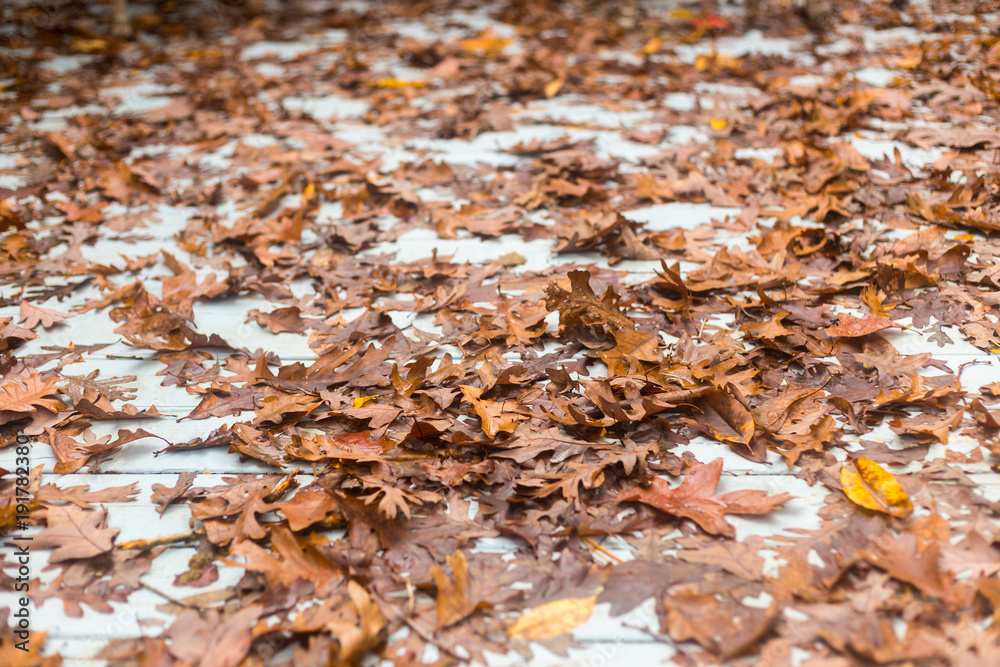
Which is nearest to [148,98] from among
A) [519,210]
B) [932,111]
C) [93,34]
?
[93,34]

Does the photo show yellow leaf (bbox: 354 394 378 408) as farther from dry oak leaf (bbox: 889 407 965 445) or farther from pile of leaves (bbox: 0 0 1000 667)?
dry oak leaf (bbox: 889 407 965 445)

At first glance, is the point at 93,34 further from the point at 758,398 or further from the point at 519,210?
the point at 758,398

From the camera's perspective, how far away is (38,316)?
1708 millimetres

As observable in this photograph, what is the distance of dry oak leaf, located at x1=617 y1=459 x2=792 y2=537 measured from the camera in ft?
3.59

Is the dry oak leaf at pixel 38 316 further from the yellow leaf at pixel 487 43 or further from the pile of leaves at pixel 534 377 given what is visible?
the yellow leaf at pixel 487 43

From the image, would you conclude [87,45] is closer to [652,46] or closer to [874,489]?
[652,46]

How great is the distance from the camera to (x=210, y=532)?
1.12 metres

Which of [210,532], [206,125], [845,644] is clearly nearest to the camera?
[845,644]

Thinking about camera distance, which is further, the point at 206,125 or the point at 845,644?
the point at 206,125

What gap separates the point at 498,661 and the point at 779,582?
1.46ft

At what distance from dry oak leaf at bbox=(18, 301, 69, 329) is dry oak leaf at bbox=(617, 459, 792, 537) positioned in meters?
1.54

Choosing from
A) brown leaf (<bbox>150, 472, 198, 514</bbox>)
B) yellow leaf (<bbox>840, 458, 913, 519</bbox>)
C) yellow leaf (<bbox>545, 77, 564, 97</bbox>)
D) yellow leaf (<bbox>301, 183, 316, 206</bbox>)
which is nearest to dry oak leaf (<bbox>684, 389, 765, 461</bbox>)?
yellow leaf (<bbox>840, 458, 913, 519</bbox>)

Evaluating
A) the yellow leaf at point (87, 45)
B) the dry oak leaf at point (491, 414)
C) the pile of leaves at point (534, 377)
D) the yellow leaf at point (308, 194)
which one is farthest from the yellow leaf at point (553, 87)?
the yellow leaf at point (87, 45)

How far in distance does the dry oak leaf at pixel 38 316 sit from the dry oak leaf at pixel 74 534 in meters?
0.75
